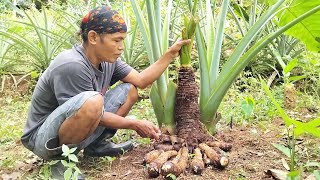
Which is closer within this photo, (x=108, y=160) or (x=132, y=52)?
(x=108, y=160)

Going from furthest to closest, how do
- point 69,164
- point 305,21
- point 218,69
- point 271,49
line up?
1. point 271,49
2. point 305,21
3. point 218,69
4. point 69,164

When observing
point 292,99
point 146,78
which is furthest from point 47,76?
point 292,99

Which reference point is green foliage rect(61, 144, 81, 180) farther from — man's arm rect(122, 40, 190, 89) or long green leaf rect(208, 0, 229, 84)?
long green leaf rect(208, 0, 229, 84)

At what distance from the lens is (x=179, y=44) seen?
2082mm

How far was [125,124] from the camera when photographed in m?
2.00

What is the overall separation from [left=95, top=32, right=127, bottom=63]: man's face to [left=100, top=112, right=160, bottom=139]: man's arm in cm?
26

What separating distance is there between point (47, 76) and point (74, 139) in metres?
0.31

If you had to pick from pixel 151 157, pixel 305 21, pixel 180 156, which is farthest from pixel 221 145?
pixel 305 21

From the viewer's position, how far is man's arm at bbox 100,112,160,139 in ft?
6.47

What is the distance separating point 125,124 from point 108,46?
0.36m

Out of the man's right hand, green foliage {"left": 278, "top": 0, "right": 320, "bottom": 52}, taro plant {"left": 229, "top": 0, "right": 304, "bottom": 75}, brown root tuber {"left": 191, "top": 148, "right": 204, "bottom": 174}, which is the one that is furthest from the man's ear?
taro plant {"left": 229, "top": 0, "right": 304, "bottom": 75}

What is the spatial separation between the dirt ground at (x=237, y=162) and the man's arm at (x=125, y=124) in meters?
0.17

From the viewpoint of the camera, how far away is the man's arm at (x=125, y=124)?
1.97 meters

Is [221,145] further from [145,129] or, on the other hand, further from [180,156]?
[145,129]
